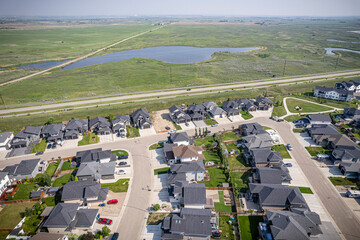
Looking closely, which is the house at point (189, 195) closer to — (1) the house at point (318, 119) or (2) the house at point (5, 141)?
(1) the house at point (318, 119)

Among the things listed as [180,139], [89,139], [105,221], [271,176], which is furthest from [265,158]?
[89,139]

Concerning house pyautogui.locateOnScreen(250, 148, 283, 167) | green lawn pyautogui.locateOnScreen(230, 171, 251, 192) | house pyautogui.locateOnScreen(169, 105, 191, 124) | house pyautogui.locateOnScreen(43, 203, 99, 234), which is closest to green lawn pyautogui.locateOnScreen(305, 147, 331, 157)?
house pyautogui.locateOnScreen(250, 148, 283, 167)

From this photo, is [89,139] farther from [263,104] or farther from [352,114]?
[352,114]

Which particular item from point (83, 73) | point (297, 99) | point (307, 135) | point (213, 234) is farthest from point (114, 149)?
point (83, 73)

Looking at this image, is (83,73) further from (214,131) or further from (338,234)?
(338,234)

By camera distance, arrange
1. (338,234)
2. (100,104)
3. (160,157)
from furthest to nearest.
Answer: (100,104) → (160,157) → (338,234)

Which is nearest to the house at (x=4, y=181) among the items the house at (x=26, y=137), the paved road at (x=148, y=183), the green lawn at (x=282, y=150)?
the paved road at (x=148, y=183)
